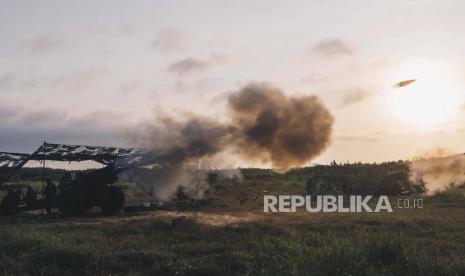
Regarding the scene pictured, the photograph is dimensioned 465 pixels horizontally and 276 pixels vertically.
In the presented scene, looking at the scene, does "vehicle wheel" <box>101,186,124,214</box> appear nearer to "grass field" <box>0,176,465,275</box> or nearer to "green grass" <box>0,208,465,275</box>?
"grass field" <box>0,176,465,275</box>

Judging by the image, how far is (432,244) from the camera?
15961mm

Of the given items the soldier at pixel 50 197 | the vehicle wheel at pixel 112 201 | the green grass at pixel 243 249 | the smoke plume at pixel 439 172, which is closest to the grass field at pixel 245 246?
the green grass at pixel 243 249

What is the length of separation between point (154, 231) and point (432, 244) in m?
8.85

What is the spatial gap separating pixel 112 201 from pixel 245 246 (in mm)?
13778

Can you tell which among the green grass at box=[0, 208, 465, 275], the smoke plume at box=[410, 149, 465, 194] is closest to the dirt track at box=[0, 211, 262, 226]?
the green grass at box=[0, 208, 465, 275]

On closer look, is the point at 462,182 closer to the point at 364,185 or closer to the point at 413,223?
the point at 364,185

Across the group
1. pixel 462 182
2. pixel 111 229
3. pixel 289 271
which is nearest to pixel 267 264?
pixel 289 271

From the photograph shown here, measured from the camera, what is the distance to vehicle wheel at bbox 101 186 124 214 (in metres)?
27.7

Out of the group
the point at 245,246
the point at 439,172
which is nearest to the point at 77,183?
the point at 245,246

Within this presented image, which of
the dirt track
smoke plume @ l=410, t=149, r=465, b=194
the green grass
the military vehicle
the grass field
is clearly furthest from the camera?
smoke plume @ l=410, t=149, r=465, b=194

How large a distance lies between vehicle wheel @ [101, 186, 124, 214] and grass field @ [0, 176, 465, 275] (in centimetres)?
240

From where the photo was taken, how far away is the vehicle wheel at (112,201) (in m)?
27.7

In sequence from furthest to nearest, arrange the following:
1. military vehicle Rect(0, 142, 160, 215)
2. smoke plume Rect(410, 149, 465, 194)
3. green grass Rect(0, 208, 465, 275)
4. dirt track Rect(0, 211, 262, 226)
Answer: smoke plume Rect(410, 149, 465, 194)
military vehicle Rect(0, 142, 160, 215)
dirt track Rect(0, 211, 262, 226)
green grass Rect(0, 208, 465, 275)

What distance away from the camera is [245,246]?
15.5m
